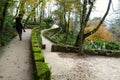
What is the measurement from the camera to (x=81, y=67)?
1355 cm

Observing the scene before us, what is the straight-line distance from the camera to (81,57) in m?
16.6

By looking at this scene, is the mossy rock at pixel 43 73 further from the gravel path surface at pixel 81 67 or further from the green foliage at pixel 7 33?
the green foliage at pixel 7 33

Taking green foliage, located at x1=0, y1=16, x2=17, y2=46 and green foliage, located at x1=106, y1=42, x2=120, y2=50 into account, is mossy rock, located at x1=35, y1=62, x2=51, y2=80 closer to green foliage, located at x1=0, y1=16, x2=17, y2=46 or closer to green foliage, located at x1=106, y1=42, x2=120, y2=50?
green foliage, located at x1=0, y1=16, x2=17, y2=46

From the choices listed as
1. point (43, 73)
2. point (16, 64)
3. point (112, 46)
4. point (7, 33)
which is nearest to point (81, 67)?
point (16, 64)

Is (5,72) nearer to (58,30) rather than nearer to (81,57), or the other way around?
(81,57)

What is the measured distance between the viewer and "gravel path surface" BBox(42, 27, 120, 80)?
11.7m

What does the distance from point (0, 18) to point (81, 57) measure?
21.3ft

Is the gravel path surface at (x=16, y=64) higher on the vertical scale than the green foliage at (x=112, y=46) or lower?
higher

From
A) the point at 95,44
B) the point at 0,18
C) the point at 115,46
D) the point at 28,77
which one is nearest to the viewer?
the point at 28,77

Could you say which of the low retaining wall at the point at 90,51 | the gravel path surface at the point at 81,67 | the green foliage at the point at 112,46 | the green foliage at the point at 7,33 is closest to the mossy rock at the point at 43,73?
the gravel path surface at the point at 81,67

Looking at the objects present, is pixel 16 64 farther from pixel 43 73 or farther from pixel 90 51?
pixel 90 51

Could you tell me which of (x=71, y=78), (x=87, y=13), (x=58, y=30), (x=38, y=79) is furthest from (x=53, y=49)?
(x=58, y=30)

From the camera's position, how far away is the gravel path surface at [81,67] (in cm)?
1174

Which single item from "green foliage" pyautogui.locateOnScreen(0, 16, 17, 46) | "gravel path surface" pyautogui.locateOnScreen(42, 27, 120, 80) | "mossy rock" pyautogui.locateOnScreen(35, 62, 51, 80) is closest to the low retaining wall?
"gravel path surface" pyautogui.locateOnScreen(42, 27, 120, 80)
